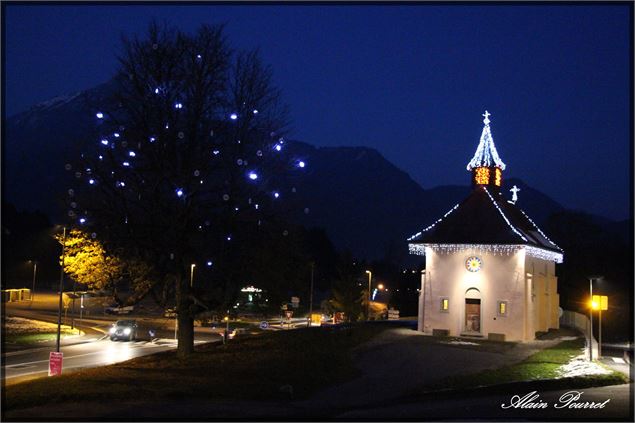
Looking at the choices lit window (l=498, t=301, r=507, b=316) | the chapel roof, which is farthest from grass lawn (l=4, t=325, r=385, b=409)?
the chapel roof

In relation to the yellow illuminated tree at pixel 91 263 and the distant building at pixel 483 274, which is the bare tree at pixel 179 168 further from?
the distant building at pixel 483 274

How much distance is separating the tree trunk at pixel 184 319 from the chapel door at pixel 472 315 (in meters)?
16.6

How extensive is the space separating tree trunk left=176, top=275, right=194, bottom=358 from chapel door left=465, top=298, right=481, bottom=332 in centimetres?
1661

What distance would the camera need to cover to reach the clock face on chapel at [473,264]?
38.5 m

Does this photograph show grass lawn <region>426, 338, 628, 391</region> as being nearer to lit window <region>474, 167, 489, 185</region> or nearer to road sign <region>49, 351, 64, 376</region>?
road sign <region>49, 351, 64, 376</region>

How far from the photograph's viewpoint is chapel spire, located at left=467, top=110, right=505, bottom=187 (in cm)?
4453

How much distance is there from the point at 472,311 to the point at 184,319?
17.3 m

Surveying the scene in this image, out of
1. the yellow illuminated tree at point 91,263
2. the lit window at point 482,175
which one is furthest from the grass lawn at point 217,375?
the lit window at point 482,175

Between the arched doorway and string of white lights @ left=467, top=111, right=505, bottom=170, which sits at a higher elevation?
string of white lights @ left=467, top=111, right=505, bottom=170

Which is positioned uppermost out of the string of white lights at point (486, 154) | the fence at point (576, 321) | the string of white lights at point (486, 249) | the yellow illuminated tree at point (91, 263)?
the string of white lights at point (486, 154)

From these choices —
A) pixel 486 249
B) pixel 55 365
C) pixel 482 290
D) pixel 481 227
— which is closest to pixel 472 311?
pixel 482 290

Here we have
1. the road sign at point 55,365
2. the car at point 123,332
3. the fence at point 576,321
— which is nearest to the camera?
the road sign at point 55,365

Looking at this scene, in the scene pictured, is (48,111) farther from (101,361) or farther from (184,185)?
(184,185)

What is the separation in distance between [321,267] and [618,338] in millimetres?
64242
